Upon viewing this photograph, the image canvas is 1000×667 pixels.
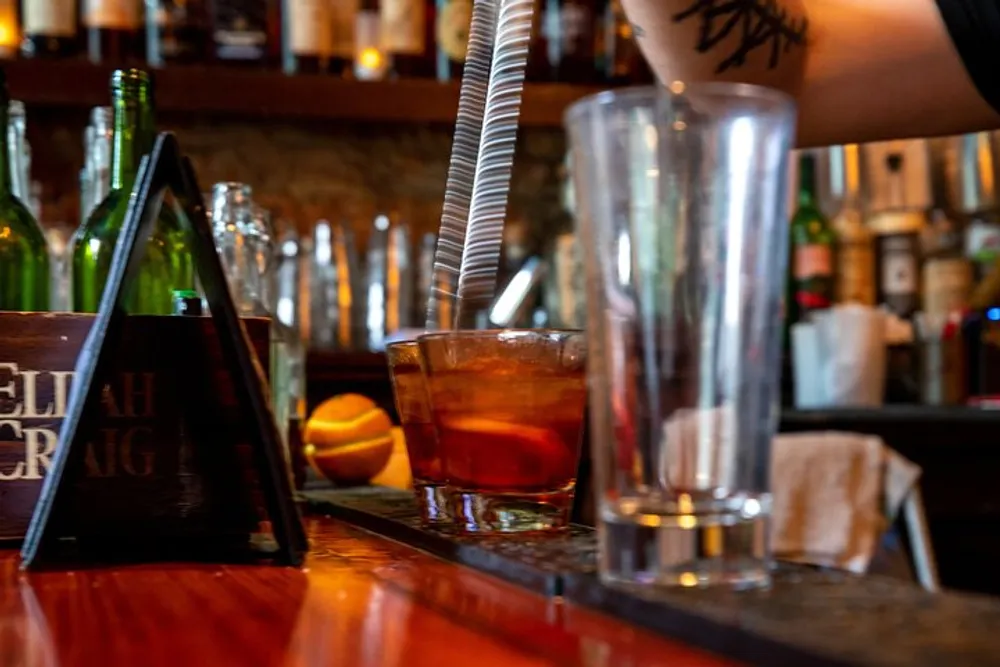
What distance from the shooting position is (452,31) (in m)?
2.54

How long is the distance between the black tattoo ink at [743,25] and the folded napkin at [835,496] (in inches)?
34.9

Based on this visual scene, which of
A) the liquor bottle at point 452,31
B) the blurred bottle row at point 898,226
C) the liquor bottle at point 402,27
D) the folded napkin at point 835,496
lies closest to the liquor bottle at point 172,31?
the liquor bottle at point 402,27

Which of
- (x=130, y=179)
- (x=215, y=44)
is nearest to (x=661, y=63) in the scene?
(x=130, y=179)

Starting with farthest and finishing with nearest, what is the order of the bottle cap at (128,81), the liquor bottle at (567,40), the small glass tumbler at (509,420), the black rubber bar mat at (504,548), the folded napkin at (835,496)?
the liquor bottle at (567,40)
the folded napkin at (835,496)
the bottle cap at (128,81)
the small glass tumbler at (509,420)
the black rubber bar mat at (504,548)

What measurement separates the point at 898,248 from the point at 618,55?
2.60 ft

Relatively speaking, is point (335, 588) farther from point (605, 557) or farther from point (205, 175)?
point (205, 175)

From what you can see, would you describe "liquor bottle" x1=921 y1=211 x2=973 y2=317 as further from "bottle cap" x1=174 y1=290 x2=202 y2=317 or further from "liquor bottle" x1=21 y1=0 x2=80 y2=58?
"bottle cap" x1=174 y1=290 x2=202 y2=317

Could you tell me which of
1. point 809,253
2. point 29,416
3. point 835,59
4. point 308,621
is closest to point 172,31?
point 809,253

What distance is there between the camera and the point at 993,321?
8.19 feet

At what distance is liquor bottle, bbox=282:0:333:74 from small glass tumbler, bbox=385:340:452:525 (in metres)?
1.96

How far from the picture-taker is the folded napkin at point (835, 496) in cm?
169

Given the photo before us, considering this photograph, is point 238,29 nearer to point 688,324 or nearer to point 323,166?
point 323,166

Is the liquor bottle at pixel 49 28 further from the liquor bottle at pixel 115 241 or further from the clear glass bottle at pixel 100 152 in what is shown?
the liquor bottle at pixel 115 241

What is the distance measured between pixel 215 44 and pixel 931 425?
1.66 metres
